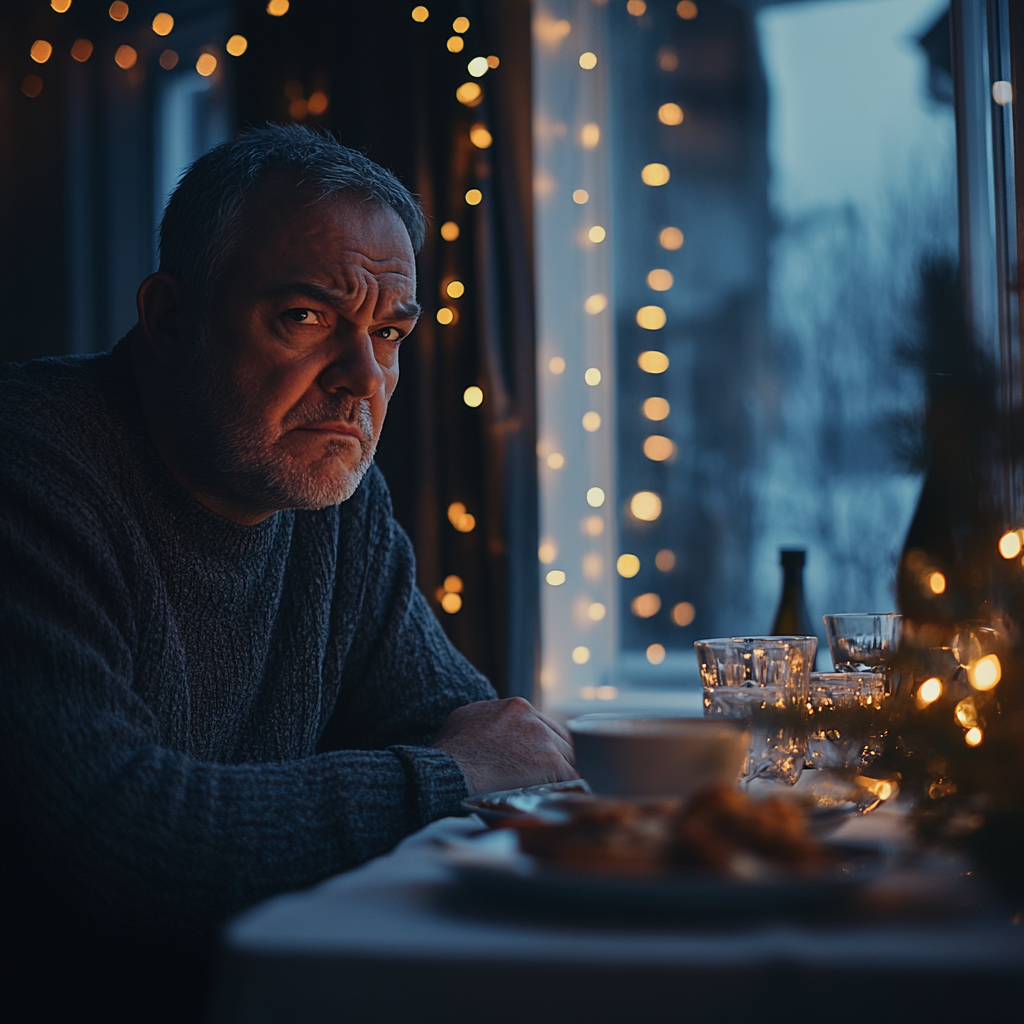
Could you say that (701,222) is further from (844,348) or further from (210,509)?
(210,509)

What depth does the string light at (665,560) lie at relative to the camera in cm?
283

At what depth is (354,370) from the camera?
1.37m

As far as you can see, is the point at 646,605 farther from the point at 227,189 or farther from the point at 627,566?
the point at 227,189

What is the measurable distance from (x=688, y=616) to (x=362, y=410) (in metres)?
1.63

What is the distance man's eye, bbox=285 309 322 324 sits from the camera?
1365 millimetres

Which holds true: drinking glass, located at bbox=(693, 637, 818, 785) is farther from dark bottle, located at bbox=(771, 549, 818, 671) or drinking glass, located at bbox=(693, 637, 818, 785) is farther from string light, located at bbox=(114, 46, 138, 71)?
string light, located at bbox=(114, 46, 138, 71)

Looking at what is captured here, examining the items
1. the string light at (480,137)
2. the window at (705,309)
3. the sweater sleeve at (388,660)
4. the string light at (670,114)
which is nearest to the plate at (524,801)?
the sweater sleeve at (388,660)

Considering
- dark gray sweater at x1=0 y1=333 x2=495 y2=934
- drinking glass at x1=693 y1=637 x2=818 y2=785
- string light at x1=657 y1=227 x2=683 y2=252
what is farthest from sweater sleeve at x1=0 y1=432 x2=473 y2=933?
string light at x1=657 y1=227 x2=683 y2=252

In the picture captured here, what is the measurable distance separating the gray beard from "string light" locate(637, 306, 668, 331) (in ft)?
5.36

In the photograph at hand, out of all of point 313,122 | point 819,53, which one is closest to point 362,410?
point 313,122

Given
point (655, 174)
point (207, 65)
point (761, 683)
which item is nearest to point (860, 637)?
point (761, 683)

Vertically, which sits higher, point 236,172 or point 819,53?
point 819,53

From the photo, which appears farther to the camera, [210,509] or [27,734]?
[210,509]

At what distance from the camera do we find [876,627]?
1156mm
